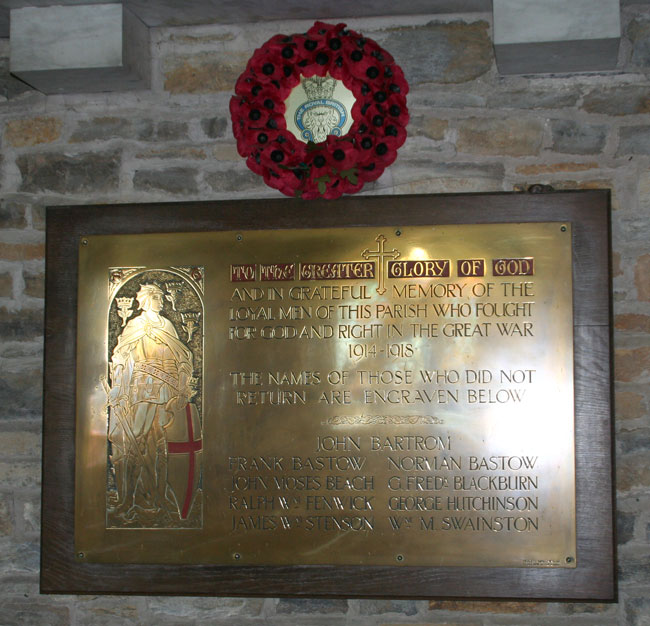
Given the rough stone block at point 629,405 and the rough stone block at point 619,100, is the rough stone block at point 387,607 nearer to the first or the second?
the rough stone block at point 629,405

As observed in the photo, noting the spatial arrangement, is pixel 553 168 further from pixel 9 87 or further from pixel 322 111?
pixel 9 87

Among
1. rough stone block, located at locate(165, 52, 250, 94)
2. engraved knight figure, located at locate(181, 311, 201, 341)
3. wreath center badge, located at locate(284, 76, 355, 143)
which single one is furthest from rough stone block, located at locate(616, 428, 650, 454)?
rough stone block, located at locate(165, 52, 250, 94)

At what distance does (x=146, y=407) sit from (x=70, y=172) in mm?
861

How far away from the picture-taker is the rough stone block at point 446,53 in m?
2.73

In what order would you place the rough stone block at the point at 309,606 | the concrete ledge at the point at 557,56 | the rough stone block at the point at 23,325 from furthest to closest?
the rough stone block at the point at 23,325 → the rough stone block at the point at 309,606 → the concrete ledge at the point at 557,56

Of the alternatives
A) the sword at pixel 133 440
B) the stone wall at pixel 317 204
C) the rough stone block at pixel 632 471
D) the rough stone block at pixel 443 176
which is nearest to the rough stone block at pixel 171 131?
the stone wall at pixel 317 204

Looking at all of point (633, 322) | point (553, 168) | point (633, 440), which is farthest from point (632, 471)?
point (553, 168)

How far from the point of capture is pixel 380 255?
2666mm

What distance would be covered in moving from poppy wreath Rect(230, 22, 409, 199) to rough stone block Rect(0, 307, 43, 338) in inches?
36.4

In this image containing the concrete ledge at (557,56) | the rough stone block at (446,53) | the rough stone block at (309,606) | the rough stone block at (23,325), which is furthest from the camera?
the rough stone block at (23,325)

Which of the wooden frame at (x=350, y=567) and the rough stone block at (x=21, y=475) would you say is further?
the rough stone block at (x=21, y=475)

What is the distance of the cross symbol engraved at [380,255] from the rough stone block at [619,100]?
774mm

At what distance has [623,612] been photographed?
8.35 feet

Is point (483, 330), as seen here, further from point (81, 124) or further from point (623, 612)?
point (81, 124)
